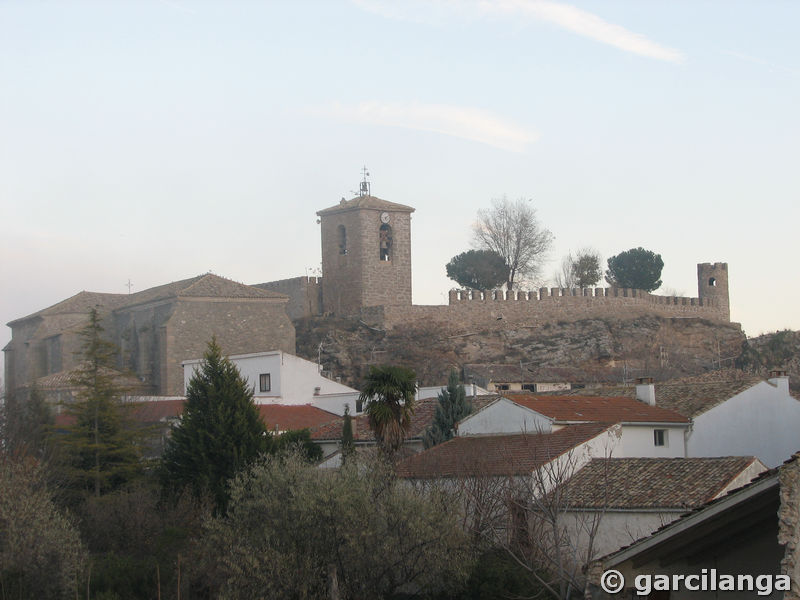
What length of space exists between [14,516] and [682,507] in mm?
12397

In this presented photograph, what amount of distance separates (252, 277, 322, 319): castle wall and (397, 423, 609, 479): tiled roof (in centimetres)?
2996

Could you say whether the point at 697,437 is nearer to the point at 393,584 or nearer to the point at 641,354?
the point at 393,584

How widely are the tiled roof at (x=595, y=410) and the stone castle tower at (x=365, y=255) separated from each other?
25.7 metres

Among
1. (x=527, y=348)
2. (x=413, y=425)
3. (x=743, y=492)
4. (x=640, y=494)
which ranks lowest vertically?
(x=640, y=494)

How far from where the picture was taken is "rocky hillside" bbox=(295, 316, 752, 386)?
49.4m

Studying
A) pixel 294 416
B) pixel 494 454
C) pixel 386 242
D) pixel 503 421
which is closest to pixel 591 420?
pixel 503 421

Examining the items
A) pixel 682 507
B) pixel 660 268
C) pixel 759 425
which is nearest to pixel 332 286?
pixel 660 268

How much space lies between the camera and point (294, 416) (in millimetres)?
36812

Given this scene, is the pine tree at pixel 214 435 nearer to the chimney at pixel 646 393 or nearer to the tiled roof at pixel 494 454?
the tiled roof at pixel 494 454

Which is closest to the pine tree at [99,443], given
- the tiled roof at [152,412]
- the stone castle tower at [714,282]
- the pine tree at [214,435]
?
the pine tree at [214,435]

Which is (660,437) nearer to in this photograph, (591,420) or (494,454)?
(591,420)

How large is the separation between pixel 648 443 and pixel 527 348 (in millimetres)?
26675

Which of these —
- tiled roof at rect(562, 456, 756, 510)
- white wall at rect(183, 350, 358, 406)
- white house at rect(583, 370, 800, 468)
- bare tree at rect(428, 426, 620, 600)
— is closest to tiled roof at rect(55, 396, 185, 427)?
white wall at rect(183, 350, 358, 406)

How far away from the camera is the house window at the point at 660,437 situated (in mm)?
25422
